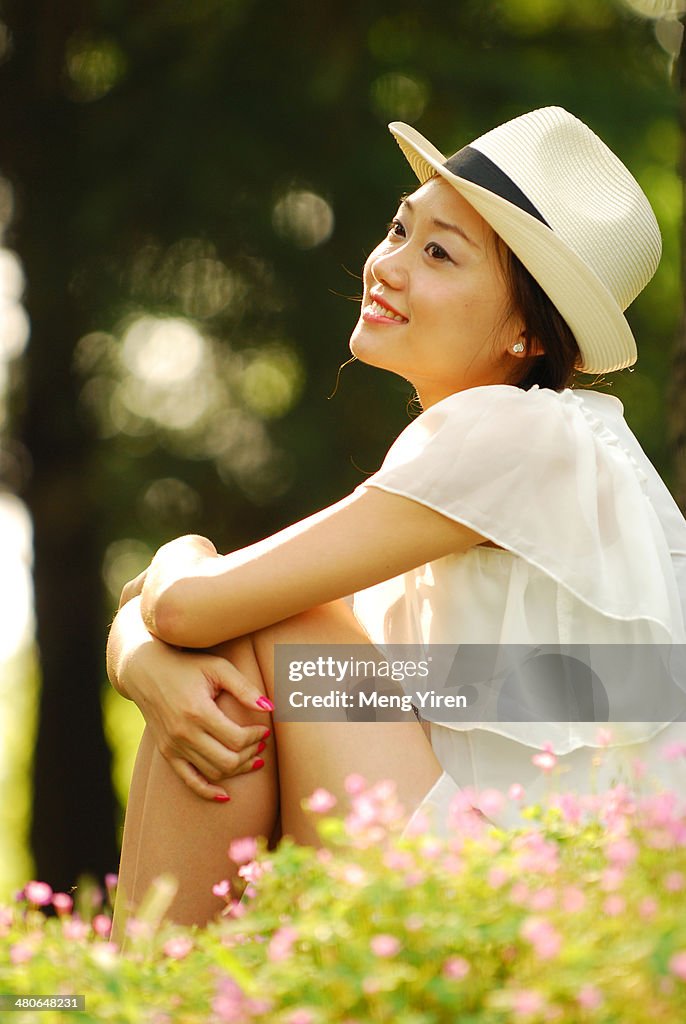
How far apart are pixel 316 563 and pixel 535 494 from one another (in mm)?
382

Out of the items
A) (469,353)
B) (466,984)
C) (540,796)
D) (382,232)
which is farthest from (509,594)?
(382,232)

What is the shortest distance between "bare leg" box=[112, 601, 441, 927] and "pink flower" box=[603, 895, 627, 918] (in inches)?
34.5

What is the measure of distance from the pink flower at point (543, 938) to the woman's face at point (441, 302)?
146 centimetres

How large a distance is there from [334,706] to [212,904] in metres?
0.41

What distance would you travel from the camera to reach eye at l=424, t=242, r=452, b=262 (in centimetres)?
236

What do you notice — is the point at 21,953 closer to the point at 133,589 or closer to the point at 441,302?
the point at 133,589

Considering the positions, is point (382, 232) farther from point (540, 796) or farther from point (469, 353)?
point (540, 796)

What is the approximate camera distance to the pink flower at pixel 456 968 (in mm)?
1093

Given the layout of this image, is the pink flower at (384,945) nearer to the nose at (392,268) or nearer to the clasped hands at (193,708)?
the clasped hands at (193,708)

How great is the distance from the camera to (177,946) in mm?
1355

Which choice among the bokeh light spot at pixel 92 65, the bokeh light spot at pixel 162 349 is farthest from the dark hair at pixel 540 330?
the bokeh light spot at pixel 92 65


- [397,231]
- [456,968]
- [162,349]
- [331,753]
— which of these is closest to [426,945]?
[456,968]

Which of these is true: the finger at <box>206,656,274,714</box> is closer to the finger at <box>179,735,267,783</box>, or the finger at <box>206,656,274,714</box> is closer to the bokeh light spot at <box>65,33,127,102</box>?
the finger at <box>179,735,267,783</box>

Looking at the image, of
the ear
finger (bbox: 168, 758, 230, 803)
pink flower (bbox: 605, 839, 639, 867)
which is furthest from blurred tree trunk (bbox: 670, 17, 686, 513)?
pink flower (bbox: 605, 839, 639, 867)
